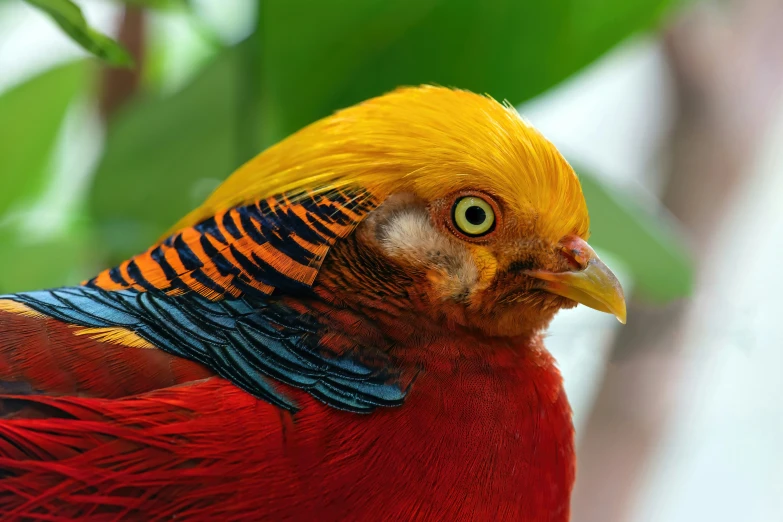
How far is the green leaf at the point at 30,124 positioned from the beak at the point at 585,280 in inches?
71.2

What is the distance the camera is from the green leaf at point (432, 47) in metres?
1.91

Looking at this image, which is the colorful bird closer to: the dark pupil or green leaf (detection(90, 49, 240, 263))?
the dark pupil

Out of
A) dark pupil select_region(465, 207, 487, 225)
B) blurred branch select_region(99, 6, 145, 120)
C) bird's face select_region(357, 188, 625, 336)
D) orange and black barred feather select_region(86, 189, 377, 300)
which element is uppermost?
blurred branch select_region(99, 6, 145, 120)

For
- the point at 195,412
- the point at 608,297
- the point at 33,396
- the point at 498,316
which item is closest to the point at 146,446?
the point at 195,412

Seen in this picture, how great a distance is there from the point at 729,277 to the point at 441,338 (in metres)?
2.98

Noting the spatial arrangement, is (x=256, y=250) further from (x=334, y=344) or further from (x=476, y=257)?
(x=476, y=257)

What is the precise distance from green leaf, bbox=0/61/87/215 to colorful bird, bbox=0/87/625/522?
50.5 inches

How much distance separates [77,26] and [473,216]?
0.72 metres

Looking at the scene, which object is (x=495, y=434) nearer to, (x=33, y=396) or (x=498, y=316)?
(x=498, y=316)

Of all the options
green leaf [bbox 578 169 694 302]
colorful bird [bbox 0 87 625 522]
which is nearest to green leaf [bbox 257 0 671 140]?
green leaf [bbox 578 169 694 302]

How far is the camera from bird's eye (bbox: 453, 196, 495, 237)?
1.34 m

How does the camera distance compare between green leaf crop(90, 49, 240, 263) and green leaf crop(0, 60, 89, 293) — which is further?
green leaf crop(0, 60, 89, 293)

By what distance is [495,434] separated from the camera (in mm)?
1315

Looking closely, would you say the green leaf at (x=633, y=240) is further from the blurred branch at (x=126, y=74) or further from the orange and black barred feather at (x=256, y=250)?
the blurred branch at (x=126, y=74)
